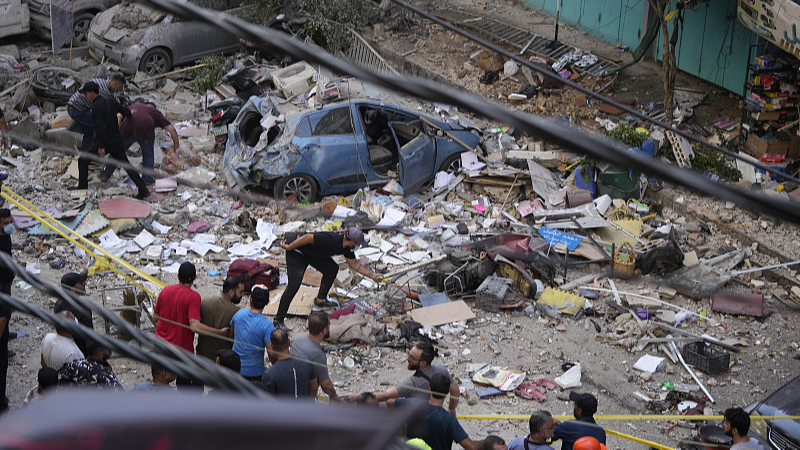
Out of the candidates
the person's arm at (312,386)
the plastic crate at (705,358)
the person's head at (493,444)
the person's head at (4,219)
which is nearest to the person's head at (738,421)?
the person's head at (493,444)

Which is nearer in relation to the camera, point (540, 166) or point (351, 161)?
point (351, 161)

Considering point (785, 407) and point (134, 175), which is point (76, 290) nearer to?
point (134, 175)

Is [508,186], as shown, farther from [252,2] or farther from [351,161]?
[252,2]

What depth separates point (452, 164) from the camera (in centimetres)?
1206

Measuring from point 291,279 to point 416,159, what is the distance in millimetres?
3811

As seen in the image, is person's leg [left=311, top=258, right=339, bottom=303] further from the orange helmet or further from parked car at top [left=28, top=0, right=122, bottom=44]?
parked car at top [left=28, top=0, right=122, bottom=44]

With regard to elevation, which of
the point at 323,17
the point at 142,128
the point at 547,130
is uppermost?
the point at 547,130

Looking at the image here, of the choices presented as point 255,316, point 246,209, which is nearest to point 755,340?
point 255,316

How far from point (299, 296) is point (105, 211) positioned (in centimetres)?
325

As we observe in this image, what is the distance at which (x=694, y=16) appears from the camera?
14.6m

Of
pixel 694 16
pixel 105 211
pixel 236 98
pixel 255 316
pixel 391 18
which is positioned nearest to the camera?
pixel 255 316

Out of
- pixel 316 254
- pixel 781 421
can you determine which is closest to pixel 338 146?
pixel 316 254

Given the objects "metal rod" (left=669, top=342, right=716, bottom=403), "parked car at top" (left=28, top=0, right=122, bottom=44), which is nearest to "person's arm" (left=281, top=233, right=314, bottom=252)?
"metal rod" (left=669, top=342, right=716, bottom=403)

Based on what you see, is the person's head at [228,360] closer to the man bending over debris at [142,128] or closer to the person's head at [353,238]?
the person's head at [353,238]
